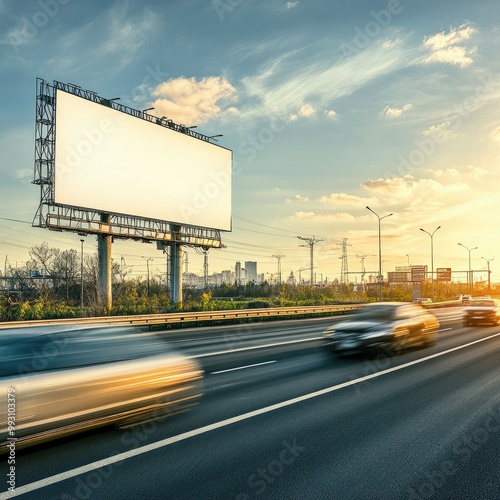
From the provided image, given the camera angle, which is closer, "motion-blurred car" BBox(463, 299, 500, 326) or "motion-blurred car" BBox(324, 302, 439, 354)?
"motion-blurred car" BBox(324, 302, 439, 354)

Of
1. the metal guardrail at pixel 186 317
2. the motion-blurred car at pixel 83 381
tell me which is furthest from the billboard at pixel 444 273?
the motion-blurred car at pixel 83 381

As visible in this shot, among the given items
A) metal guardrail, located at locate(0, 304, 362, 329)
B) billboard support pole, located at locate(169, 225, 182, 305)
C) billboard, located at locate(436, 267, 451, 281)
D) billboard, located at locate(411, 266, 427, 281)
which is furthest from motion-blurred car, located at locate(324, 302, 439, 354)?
billboard, located at locate(436, 267, 451, 281)

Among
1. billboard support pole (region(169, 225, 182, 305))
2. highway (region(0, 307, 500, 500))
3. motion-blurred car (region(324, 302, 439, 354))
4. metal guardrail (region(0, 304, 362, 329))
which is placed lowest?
highway (region(0, 307, 500, 500))

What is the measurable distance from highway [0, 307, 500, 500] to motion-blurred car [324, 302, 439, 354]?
282 centimetres

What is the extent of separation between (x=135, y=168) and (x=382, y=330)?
33.8 m

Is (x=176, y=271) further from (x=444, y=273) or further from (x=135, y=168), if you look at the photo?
(x=444, y=273)

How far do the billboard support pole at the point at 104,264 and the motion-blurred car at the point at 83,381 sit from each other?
35.4m

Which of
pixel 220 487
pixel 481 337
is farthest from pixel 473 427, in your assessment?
pixel 481 337

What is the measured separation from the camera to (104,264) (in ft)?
142

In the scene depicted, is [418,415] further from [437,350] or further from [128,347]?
[437,350]

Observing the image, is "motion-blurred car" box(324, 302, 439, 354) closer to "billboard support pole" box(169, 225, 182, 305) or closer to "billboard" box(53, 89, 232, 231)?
"billboard" box(53, 89, 232, 231)

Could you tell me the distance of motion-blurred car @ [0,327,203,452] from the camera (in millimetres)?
5750

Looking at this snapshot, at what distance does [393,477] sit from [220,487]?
1.76 metres

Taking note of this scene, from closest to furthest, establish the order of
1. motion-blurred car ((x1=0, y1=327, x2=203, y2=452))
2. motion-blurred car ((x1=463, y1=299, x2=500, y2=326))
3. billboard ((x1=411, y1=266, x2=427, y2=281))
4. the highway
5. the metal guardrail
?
the highway, motion-blurred car ((x1=0, y1=327, x2=203, y2=452)), the metal guardrail, motion-blurred car ((x1=463, y1=299, x2=500, y2=326)), billboard ((x1=411, y1=266, x2=427, y2=281))
